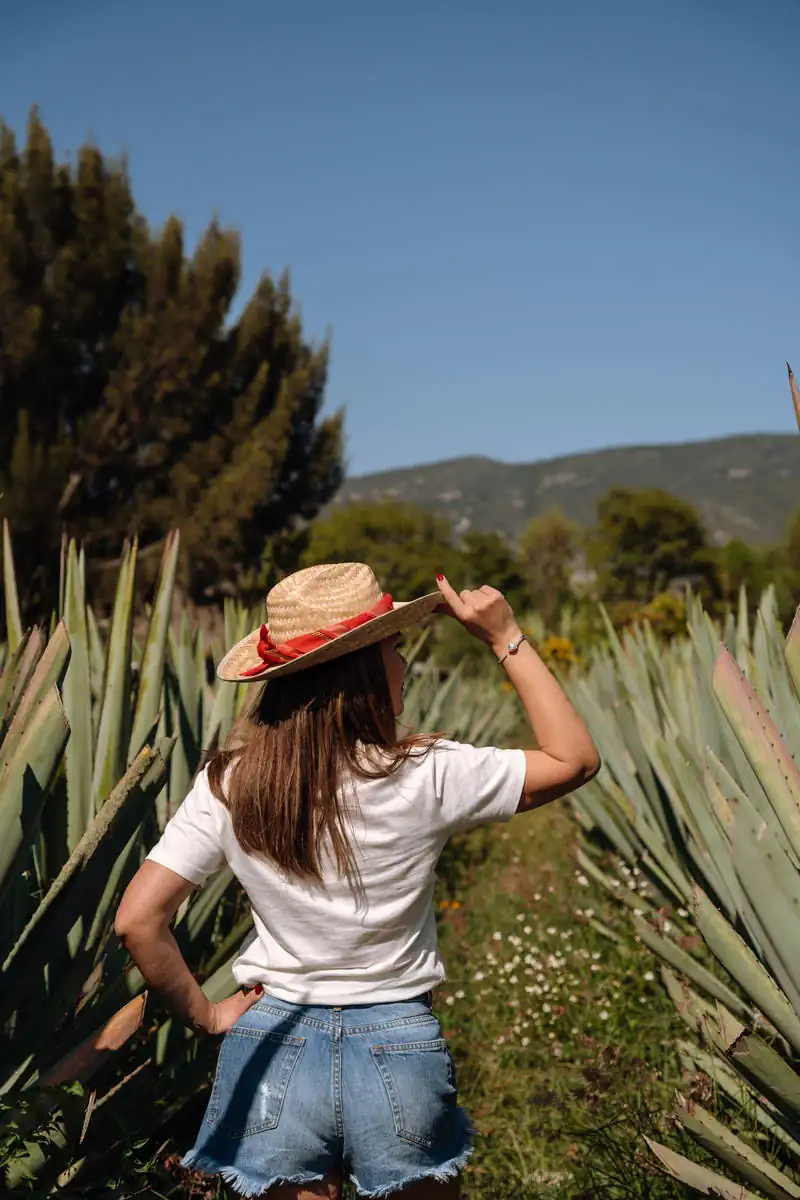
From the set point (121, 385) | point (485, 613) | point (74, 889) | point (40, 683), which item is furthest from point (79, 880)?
point (121, 385)

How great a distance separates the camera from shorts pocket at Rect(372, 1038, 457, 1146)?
4.66 ft

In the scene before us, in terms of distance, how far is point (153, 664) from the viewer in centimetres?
239

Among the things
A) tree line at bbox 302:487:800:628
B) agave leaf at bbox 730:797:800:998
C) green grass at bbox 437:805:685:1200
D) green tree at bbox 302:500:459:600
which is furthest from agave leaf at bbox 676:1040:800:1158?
tree line at bbox 302:487:800:628

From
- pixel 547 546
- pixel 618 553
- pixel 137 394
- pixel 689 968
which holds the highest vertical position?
pixel 137 394

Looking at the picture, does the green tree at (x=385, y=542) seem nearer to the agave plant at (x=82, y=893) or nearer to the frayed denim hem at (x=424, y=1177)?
the agave plant at (x=82, y=893)

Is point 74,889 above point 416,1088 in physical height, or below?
above

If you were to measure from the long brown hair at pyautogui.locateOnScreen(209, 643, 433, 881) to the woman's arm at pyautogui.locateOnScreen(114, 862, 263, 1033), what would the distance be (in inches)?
5.4

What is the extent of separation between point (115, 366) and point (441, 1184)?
71.9 feet

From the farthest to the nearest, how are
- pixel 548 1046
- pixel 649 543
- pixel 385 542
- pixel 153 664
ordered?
pixel 649 543
pixel 385 542
pixel 548 1046
pixel 153 664

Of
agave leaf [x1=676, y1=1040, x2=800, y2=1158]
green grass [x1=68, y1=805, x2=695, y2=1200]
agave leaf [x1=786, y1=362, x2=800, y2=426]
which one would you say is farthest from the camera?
green grass [x1=68, y1=805, x2=695, y2=1200]

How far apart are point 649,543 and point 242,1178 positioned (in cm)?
6256

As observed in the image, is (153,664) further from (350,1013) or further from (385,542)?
(385,542)

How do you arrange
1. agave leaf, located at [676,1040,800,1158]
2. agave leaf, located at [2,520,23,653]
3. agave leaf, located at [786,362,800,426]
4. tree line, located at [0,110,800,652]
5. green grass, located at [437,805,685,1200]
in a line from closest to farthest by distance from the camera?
1. agave leaf, located at [786,362,800,426]
2. agave leaf, located at [676,1040,800,1158]
3. agave leaf, located at [2,520,23,653]
4. green grass, located at [437,805,685,1200]
5. tree line, located at [0,110,800,652]

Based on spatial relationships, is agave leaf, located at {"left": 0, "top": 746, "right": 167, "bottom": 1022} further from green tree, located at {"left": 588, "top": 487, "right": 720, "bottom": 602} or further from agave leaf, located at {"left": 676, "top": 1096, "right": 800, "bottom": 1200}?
green tree, located at {"left": 588, "top": 487, "right": 720, "bottom": 602}
